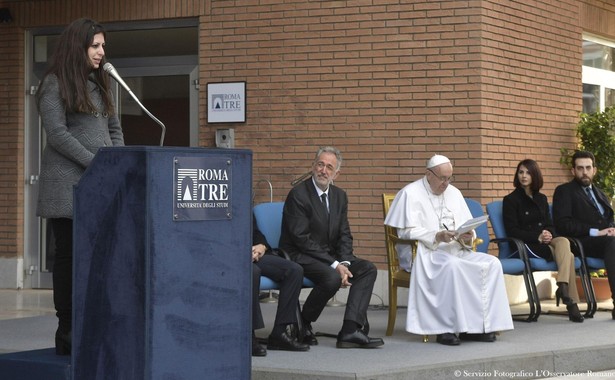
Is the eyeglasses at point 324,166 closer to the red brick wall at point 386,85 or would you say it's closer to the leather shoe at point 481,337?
the leather shoe at point 481,337

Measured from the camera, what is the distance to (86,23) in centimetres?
538

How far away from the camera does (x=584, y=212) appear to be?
991 centimetres

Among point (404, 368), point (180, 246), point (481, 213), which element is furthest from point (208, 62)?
point (180, 246)

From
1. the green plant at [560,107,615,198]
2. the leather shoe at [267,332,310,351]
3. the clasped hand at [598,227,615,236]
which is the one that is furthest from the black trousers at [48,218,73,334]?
the green plant at [560,107,615,198]

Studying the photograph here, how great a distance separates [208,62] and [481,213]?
131 inches

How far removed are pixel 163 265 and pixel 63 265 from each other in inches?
46.1

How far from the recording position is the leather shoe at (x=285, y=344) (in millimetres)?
7418

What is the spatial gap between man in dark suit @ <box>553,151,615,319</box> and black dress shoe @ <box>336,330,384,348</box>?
111 inches

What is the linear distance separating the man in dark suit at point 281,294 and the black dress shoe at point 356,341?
10.3 inches

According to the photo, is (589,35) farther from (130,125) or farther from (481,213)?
(130,125)

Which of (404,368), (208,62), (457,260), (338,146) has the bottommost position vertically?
(404,368)

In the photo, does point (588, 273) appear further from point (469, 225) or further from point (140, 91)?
point (140, 91)

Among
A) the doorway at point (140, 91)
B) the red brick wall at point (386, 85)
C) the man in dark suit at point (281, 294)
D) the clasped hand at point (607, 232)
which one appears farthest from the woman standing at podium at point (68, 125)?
the doorway at point (140, 91)

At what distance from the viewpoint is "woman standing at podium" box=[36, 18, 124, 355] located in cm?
532
